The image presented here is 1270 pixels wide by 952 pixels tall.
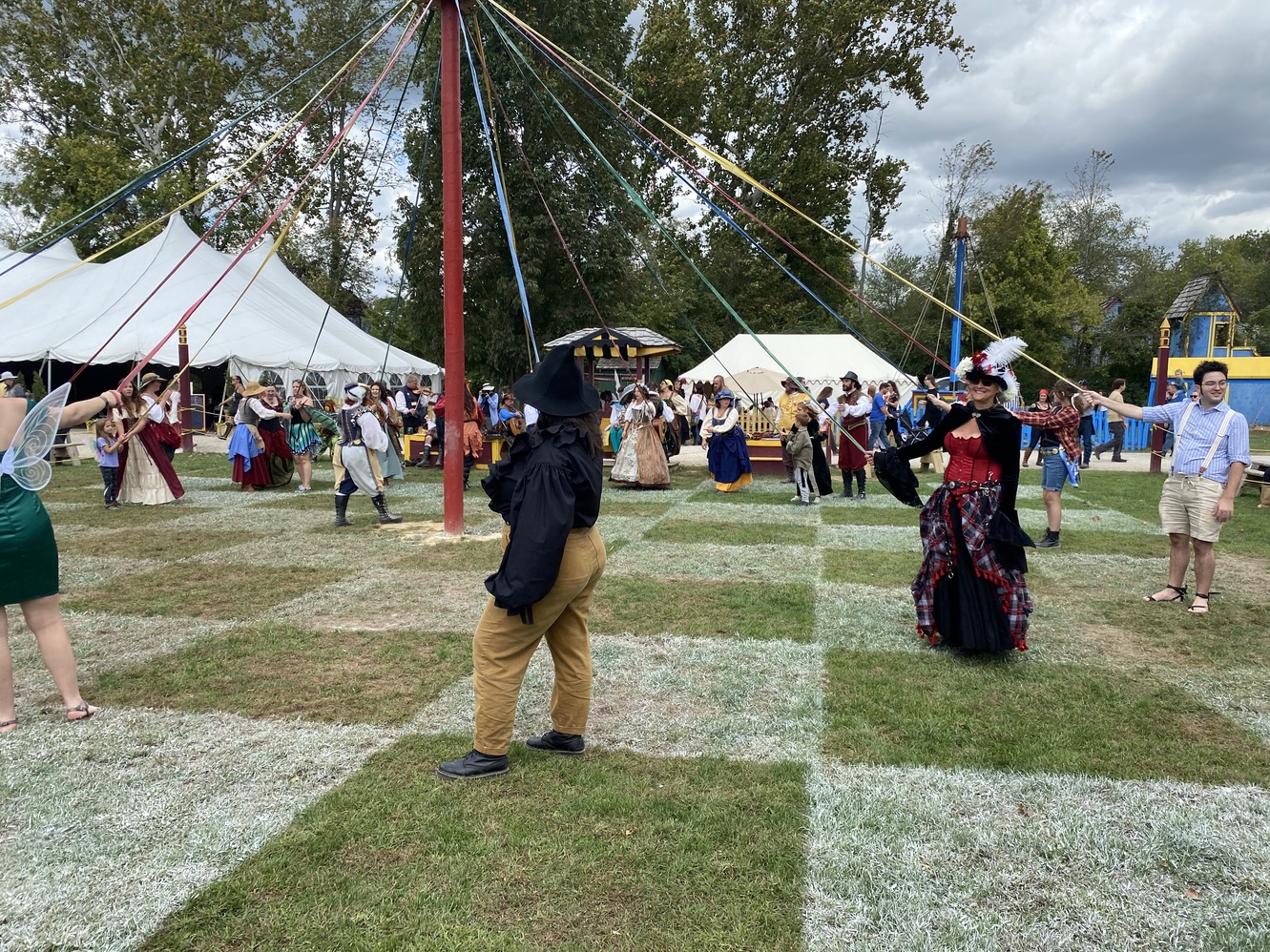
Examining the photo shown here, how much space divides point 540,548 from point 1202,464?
567 cm

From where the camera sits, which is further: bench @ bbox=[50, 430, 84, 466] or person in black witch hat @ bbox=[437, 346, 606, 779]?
bench @ bbox=[50, 430, 84, 466]

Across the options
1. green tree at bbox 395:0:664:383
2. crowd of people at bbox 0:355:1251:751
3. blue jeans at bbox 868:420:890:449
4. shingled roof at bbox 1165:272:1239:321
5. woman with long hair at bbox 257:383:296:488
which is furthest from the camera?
shingled roof at bbox 1165:272:1239:321

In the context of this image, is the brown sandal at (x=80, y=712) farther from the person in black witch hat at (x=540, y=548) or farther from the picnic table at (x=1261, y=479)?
the picnic table at (x=1261, y=479)

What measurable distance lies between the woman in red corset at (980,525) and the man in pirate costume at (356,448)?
7.06 meters

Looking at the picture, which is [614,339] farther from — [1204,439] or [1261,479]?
[1204,439]

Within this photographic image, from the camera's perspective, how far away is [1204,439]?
637 cm

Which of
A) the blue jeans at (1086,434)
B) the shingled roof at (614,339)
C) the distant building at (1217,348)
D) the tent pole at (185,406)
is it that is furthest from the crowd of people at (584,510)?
the distant building at (1217,348)

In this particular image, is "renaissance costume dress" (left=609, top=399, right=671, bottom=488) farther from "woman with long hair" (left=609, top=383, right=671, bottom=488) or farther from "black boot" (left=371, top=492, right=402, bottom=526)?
"black boot" (left=371, top=492, right=402, bottom=526)

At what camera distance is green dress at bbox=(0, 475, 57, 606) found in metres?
3.94

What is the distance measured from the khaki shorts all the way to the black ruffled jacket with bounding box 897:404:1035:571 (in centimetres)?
193

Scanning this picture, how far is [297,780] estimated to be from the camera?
12.2 feet

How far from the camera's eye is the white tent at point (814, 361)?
26203mm

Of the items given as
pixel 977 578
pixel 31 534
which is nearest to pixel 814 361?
pixel 977 578

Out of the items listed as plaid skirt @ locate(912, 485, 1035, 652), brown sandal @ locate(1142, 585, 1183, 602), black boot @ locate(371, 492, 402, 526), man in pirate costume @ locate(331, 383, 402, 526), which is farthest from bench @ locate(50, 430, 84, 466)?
brown sandal @ locate(1142, 585, 1183, 602)
